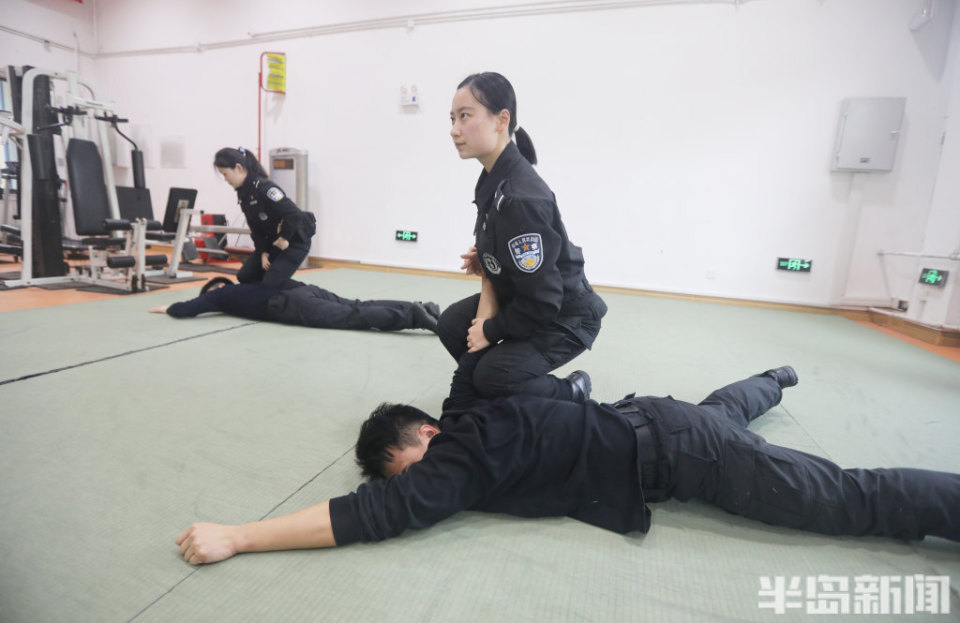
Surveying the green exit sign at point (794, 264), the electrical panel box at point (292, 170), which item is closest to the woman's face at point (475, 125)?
the green exit sign at point (794, 264)

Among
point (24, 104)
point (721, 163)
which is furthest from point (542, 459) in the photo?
point (24, 104)

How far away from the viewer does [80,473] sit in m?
1.18

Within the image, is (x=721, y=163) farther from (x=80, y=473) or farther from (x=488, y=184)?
(x=80, y=473)

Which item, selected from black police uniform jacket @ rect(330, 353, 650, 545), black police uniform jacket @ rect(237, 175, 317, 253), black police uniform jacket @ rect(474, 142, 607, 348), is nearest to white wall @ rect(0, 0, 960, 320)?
black police uniform jacket @ rect(237, 175, 317, 253)

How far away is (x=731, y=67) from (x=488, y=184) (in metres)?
4.09

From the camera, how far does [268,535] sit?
910 mm

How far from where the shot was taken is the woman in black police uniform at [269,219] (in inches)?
108

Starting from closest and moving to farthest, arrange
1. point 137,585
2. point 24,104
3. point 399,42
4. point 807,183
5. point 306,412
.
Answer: point 137,585
point 306,412
point 24,104
point 807,183
point 399,42

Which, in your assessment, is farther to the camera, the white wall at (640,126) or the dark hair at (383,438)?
the white wall at (640,126)

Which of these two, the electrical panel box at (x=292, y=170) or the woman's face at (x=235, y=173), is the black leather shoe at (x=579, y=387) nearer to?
the woman's face at (x=235, y=173)

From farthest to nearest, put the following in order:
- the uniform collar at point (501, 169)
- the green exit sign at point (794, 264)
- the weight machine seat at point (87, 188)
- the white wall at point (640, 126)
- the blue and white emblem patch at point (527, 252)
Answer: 1. the green exit sign at point (794, 264)
2. the white wall at point (640, 126)
3. the weight machine seat at point (87, 188)
4. the uniform collar at point (501, 169)
5. the blue and white emblem patch at point (527, 252)

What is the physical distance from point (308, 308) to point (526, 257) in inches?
72.0

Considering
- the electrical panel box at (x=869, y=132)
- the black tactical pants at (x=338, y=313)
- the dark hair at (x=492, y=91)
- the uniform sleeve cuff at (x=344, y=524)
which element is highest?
the electrical panel box at (x=869, y=132)

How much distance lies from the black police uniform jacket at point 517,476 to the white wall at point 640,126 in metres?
3.94
